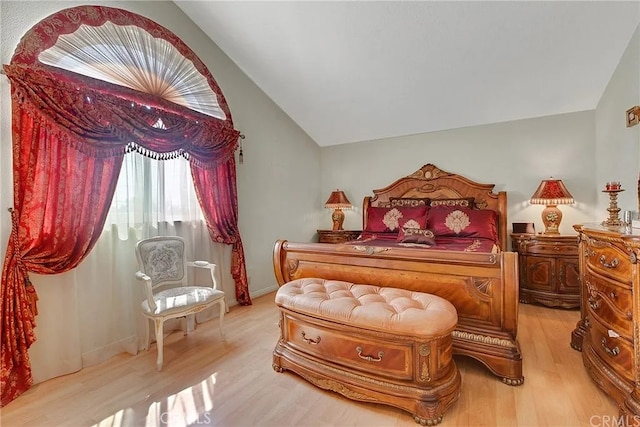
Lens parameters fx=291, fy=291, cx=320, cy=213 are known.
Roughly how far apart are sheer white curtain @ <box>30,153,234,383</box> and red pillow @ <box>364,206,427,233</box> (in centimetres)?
217

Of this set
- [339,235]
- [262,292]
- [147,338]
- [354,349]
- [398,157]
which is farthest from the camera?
[339,235]

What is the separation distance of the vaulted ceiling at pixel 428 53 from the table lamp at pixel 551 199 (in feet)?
2.92

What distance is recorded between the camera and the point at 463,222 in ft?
11.0

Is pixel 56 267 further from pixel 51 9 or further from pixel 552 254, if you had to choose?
pixel 552 254

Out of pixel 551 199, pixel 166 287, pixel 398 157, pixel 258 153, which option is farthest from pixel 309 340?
pixel 398 157

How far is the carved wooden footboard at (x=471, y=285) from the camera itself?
1.75m

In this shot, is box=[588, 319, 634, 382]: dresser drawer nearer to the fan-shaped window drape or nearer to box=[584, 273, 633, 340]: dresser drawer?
box=[584, 273, 633, 340]: dresser drawer

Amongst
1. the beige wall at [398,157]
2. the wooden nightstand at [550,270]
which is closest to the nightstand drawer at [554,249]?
the wooden nightstand at [550,270]

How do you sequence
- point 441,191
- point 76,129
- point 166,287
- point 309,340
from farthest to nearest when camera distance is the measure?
point 441,191 → point 166,287 → point 76,129 → point 309,340

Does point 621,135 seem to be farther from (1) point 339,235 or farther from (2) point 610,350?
(1) point 339,235

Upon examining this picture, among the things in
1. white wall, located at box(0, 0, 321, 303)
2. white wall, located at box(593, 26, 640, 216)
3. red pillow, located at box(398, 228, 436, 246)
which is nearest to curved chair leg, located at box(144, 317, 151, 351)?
white wall, located at box(0, 0, 321, 303)

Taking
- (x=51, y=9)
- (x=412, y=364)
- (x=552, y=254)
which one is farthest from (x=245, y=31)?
(x=552, y=254)

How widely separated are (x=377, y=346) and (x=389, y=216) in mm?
2409

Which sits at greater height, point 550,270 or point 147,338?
point 550,270
